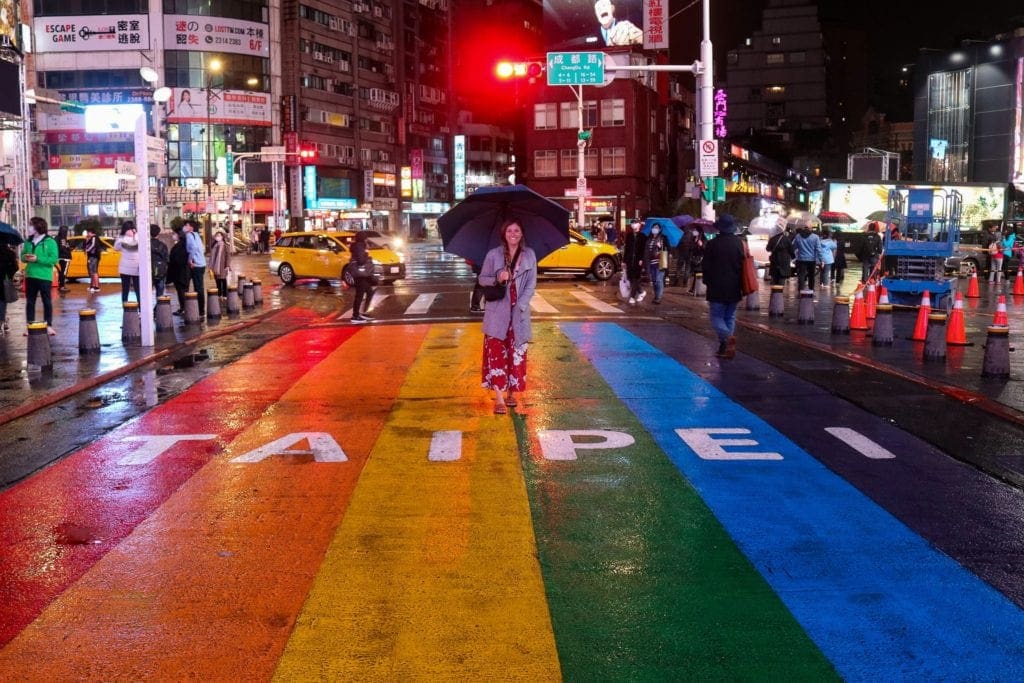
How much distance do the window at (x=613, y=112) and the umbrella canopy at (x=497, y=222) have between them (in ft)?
225

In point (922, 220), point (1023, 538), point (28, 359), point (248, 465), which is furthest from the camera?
point (922, 220)

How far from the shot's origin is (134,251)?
18656 mm

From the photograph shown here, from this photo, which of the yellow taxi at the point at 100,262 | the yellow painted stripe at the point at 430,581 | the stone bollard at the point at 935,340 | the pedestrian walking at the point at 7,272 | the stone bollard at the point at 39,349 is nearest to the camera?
the yellow painted stripe at the point at 430,581

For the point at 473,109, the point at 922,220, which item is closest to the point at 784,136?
the point at 473,109

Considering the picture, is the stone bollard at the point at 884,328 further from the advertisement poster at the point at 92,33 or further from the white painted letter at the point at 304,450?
the advertisement poster at the point at 92,33

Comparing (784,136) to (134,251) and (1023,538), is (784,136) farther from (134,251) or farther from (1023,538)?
(1023,538)

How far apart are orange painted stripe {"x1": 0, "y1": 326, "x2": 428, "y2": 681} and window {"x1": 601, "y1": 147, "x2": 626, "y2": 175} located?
6959 cm

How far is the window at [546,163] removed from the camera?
254 feet

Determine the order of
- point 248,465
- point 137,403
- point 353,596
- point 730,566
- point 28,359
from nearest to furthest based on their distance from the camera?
point 353,596 < point 730,566 < point 248,465 < point 137,403 < point 28,359

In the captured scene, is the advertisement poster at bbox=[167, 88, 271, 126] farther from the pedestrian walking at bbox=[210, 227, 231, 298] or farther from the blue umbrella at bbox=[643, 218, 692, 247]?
the pedestrian walking at bbox=[210, 227, 231, 298]

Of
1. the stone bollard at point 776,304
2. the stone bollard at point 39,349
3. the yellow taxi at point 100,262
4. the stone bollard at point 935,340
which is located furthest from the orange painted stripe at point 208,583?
the yellow taxi at point 100,262

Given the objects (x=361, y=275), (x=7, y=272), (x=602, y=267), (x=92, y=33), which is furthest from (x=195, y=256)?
(x=92, y=33)

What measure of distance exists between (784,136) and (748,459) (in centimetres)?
13029

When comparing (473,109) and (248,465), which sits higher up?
(473,109)
